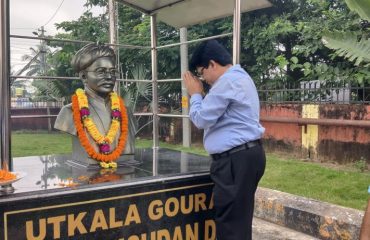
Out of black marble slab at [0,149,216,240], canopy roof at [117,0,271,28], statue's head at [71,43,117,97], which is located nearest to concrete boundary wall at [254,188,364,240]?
black marble slab at [0,149,216,240]

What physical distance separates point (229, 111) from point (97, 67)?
104 cm

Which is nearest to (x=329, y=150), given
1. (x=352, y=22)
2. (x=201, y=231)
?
(x=352, y=22)

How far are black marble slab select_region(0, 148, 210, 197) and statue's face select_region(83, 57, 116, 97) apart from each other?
55 centimetres

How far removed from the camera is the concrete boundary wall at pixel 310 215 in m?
3.31

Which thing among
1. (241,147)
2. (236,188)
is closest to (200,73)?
(241,147)

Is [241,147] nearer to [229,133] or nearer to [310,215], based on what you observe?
[229,133]

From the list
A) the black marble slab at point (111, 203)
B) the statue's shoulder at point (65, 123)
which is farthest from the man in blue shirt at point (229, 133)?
the statue's shoulder at point (65, 123)

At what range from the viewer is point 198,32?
9.28 m

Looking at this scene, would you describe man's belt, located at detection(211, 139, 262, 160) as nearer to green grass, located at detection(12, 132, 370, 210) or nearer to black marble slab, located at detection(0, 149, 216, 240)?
black marble slab, located at detection(0, 149, 216, 240)

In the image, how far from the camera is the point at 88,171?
101 inches

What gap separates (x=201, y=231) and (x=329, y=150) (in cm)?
408

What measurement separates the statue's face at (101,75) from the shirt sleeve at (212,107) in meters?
0.84

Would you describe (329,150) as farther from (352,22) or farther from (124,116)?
(124,116)

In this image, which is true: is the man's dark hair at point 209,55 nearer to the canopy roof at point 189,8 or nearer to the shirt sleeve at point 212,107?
the shirt sleeve at point 212,107
